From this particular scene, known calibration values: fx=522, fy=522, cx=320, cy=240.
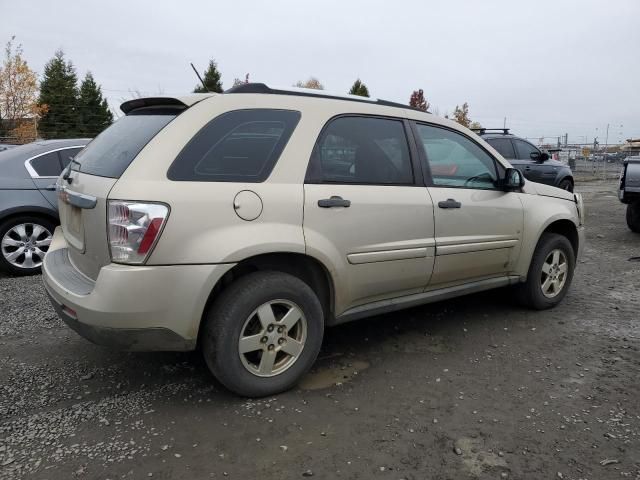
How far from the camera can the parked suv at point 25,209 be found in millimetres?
5535

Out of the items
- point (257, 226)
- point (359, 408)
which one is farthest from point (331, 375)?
point (257, 226)

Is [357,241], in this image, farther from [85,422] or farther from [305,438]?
[85,422]

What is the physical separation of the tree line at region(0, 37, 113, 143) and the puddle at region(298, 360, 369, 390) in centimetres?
2407

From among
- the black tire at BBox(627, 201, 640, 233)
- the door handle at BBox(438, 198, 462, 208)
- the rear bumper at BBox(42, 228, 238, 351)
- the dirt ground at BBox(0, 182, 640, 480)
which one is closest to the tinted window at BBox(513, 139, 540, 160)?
the black tire at BBox(627, 201, 640, 233)

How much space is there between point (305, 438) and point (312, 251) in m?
1.00

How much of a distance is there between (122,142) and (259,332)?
4.40 feet

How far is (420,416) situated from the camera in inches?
113

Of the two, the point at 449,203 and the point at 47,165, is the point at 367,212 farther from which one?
the point at 47,165

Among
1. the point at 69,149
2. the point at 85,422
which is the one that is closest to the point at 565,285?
the point at 85,422

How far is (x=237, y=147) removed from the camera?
2.89 meters

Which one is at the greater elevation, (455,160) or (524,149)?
(524,149)

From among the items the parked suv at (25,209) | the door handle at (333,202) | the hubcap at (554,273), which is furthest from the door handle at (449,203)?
the parked suv at (25,209)

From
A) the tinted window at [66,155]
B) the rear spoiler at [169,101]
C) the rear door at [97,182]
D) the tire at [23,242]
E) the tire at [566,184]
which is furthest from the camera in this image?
the tire at [566,184]

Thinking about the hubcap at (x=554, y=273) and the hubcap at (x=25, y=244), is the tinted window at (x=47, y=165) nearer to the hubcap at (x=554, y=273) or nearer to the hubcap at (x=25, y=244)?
the hubcap at (x=25, y=244)
